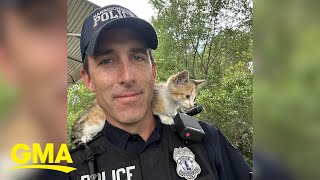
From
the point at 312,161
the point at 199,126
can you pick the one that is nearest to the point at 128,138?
the point at 199,126

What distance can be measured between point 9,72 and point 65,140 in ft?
0.56

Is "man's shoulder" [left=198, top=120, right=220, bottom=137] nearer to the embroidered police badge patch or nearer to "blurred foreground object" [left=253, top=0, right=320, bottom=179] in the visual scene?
the embroidered police badge patch

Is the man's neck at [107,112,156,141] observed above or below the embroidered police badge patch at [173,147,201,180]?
above

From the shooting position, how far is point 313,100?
281mm

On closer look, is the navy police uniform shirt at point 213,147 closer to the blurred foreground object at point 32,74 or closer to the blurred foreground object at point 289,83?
the blurred foreground object at point 32,74

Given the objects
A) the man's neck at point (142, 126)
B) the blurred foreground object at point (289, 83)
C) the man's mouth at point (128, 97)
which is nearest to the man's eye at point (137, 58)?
the man's mouth at point (128, 97)

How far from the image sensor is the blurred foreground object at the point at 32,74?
60cm

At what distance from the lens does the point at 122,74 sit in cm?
118

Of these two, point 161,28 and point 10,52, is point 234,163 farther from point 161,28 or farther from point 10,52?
point 161,28

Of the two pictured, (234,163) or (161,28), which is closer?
(234,163)

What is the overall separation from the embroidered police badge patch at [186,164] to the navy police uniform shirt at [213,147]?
0.06m

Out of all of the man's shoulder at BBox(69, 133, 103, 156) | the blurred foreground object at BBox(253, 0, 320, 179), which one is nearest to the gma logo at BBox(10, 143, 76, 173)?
the blurred foreground object at BBox(253, 0, 320, 179)

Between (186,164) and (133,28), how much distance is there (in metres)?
0.53

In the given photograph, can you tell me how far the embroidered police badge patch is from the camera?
1.23 m
